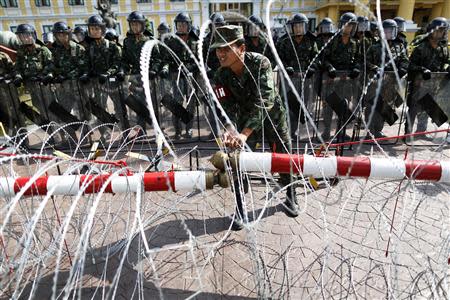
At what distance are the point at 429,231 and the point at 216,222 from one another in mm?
2200

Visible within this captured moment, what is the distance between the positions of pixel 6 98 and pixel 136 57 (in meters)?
2.54

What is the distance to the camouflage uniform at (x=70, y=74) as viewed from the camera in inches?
230

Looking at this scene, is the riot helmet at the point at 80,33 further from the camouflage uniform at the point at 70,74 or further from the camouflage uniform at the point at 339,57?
the camouflage uniform at the point at 339,57

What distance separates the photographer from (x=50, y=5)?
39344mm

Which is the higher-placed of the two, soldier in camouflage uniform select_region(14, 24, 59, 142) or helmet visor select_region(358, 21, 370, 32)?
helmet visor select_region(358, 21, 370, 32)

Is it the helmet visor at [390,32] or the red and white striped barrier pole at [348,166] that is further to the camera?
the helmet visor at [390,32]

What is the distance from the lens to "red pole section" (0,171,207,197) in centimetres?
229

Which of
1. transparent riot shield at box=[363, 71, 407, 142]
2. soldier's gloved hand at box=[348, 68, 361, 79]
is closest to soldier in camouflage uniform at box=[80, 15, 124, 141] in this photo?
soldier's gloved hand at box=[348, 68, 361, 79]

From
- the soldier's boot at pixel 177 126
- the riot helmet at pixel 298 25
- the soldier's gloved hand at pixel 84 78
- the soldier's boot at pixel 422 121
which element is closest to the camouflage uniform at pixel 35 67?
the soldier's gloved hand at pixel 84 78

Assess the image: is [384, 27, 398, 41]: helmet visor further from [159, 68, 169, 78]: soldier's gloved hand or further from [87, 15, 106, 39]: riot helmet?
[87, 15, 106, 39]: riot helmet

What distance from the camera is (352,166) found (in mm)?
2359

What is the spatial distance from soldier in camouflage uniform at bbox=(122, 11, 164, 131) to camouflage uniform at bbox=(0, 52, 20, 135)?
2147mm

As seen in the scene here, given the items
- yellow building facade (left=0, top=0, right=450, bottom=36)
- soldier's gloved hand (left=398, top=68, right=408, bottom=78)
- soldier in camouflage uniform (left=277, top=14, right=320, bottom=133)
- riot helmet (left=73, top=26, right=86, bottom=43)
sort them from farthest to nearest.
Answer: yellow building facade (left=0, top=0, right=450, bottom=36)
riot helmet (left=73, top=26, right=86, bottom=43)
soldier in camouflage uniform (left=277, top=14, right=320, bottom=133)
soldier's gloved hand (left=398, top=68, right=408, bottom=78)

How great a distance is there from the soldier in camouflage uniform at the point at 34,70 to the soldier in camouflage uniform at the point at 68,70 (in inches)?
5.7
